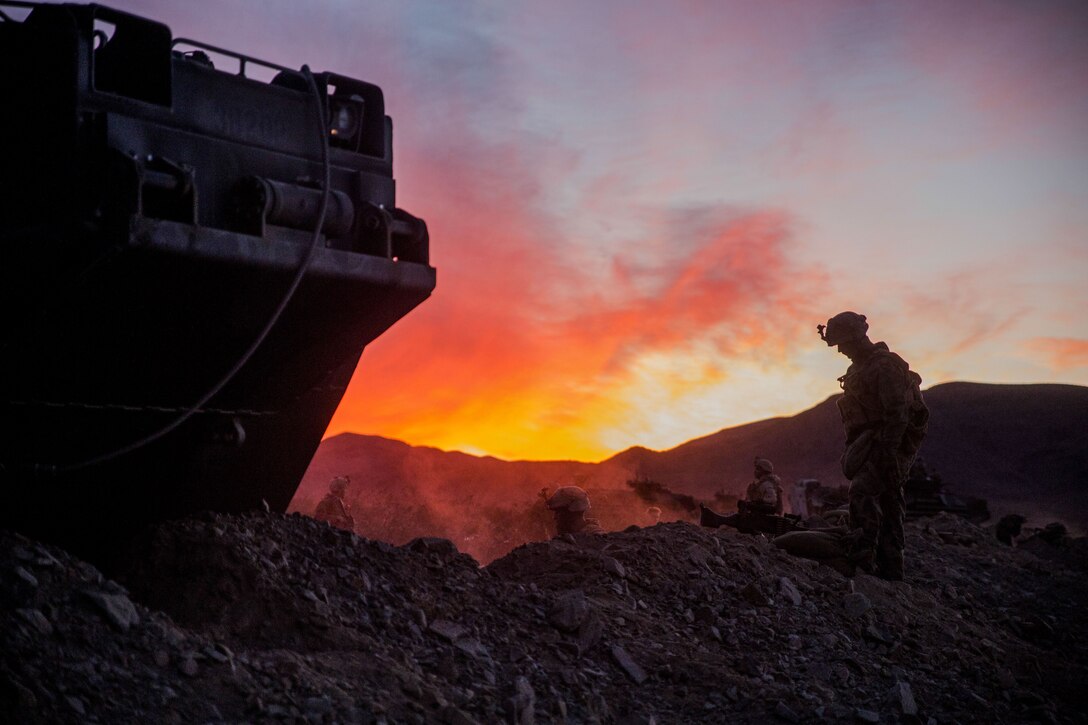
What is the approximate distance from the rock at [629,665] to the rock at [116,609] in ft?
9.93

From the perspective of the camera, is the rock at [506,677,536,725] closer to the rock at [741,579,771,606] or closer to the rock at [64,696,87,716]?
the rock at [64,696,87,716]

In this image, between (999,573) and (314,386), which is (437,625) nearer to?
(314,386)

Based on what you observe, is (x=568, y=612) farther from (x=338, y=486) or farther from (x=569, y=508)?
(x=338, y=486)

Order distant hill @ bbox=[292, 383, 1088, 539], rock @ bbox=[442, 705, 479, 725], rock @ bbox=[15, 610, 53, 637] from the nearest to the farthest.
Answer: rock @ bbox=[15, 610, 53, 637] → rock @ bbox=[442, 705, 479, 725] → distant hill @ bbox=[292, 383, 1088, 539]

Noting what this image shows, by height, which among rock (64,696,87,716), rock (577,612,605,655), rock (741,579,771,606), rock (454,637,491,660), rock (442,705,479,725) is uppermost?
rock (741,579,771,606)

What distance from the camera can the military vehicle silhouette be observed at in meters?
4.86

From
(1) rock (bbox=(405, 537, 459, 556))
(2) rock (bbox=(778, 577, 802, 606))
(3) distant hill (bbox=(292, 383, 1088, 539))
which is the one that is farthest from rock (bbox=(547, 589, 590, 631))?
(3) distant hill (bbox=(292, 383, 1088, 539))

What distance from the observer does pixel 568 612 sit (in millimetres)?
6707

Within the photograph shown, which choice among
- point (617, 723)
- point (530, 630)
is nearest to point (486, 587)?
point (530, 630)

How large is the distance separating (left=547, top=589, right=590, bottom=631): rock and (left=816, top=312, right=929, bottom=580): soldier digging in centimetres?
476

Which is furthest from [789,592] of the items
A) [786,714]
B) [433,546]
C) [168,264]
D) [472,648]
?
[168,264]

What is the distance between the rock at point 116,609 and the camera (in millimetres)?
4762

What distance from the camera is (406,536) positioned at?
33.2 m

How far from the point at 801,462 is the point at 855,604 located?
53859mm
